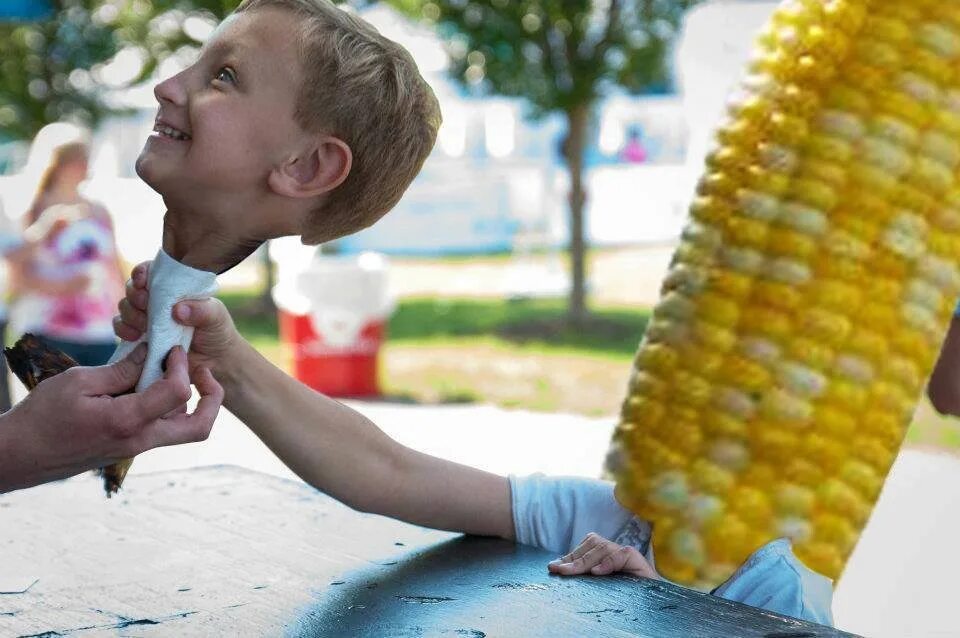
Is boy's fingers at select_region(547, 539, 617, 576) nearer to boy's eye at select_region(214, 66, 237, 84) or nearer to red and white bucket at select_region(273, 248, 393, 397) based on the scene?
boy's eye at select_region(214, 66, 237, 84)

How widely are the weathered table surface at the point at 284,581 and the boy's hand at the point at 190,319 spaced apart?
227 millimetres

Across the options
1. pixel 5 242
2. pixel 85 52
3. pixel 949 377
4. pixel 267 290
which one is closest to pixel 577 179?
pixel 267 290

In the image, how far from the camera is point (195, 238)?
1.30m

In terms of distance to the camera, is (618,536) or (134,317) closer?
(134,317)

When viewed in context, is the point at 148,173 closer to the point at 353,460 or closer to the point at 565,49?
the point at 353,460

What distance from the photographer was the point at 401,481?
1511mm

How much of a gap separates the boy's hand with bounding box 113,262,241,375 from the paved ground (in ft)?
8.38

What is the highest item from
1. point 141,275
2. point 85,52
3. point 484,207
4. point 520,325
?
point 85,52

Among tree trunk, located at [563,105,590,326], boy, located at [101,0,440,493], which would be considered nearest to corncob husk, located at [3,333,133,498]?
boy, located at [101,0,440,493]

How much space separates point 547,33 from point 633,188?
5.90 m

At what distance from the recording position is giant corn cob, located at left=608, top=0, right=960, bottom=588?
134 cm

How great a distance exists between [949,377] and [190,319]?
1.23m

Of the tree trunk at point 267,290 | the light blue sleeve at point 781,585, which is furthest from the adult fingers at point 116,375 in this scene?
the tree trunk at point 267,290

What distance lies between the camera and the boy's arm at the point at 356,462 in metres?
1.48
